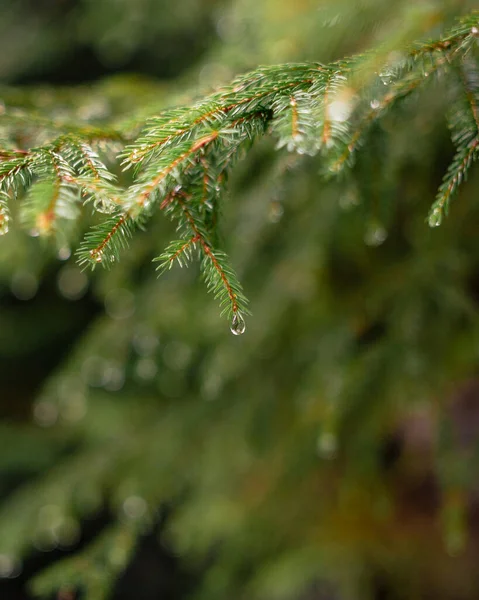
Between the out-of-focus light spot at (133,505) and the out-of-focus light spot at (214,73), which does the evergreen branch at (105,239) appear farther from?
the out-of-focus light spot at (133,505)

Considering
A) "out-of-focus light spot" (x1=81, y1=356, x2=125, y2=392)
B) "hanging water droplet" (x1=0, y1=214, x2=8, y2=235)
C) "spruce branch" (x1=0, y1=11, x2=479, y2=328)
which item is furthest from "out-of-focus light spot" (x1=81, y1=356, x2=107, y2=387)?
"hanging water droplet" (x1=0, y1=214, x2=8, y2=235)

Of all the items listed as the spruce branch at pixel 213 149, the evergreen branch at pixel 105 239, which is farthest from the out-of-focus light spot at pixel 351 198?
the evergreen branch at pixel 105 239

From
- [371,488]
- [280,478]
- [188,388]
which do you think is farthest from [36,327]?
[371,488]

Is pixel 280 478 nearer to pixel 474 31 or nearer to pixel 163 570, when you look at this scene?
pixel 474 31

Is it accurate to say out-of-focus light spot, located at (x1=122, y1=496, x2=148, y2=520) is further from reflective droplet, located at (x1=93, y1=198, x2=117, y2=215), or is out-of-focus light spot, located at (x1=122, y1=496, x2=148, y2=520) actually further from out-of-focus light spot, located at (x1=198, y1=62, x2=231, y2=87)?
reflective droplet, located at (x1=93, y1=198, x2=117, y2=215)

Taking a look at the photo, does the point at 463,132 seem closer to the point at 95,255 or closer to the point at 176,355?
the point at 95,255

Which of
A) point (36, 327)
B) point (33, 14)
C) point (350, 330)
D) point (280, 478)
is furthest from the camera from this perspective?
point (36, 327)
